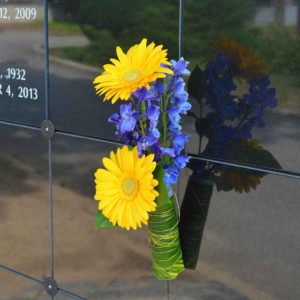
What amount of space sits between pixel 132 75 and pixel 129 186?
0.81 ft

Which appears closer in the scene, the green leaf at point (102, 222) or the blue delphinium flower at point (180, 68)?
the blue delphinium flower at point (180, 68)

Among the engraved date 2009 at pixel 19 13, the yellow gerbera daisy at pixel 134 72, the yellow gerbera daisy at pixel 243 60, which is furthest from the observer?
the engraved date 2009 at pixel 19 13

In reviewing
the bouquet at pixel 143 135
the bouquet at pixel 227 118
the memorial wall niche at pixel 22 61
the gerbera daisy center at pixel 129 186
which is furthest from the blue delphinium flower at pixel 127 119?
the memorial wall niche at pixel 22 61

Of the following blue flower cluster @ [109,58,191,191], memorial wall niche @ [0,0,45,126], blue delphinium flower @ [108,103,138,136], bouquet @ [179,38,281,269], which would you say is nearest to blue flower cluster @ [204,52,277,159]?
bouquet @ [179,38,281,269]

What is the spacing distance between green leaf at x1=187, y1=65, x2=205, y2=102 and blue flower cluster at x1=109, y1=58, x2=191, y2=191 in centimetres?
11

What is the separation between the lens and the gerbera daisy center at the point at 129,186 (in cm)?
145

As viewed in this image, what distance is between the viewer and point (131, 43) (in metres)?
1.78

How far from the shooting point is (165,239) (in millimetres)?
1630

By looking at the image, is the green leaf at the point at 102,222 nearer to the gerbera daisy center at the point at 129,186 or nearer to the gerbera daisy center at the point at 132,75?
the gerbera daisy center at the point at 129,186

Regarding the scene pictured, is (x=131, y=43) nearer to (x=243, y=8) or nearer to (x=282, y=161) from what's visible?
(x=243, y=8)

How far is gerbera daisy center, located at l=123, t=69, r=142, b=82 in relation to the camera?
4.66 feet

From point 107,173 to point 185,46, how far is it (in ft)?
1.33

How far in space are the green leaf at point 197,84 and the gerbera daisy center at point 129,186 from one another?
32 centimetres

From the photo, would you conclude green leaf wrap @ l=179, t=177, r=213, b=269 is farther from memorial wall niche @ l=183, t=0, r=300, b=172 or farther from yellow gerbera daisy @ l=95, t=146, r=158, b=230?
yellow gerbera daisy @ l=95, t=146, r=158, b=230
